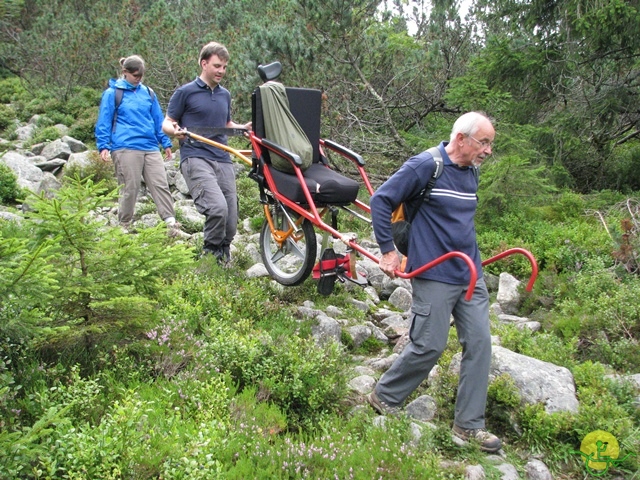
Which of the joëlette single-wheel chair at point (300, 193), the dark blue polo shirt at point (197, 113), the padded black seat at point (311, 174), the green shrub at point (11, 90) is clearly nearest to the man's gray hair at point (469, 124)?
the joëlette single-wheel chair at point (300, 193)

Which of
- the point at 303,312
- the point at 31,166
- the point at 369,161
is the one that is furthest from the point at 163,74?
the point at 303,312

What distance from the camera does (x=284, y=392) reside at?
4531 millimetres

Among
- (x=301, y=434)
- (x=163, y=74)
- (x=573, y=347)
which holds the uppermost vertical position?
(x=163, y=74)

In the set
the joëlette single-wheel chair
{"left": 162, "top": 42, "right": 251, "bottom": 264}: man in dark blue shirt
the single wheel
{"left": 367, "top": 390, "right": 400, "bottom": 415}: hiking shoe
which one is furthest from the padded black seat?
{"left": 367, "top": 390, "right": 400, "bottom": 415}: hiking shoe

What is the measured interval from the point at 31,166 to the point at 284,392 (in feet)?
33.9

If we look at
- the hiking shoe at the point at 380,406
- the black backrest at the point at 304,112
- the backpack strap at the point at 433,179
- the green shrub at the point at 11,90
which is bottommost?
the hiking shoe at the point at 380,406

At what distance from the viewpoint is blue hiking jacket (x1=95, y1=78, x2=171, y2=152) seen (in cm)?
761

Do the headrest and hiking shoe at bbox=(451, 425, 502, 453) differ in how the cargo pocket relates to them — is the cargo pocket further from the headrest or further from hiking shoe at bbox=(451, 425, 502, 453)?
the headrest

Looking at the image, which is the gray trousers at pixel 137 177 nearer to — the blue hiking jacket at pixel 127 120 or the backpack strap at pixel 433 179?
the blue hiking jacket at pixel 127 120

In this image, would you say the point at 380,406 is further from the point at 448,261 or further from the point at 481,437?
the point at 448,261

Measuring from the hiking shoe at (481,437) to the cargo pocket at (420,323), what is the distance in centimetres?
70

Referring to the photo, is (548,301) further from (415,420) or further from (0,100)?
(0,100)

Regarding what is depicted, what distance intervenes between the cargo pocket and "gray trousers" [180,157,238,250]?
293 cm

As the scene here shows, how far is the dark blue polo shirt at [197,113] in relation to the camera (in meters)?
6.70
